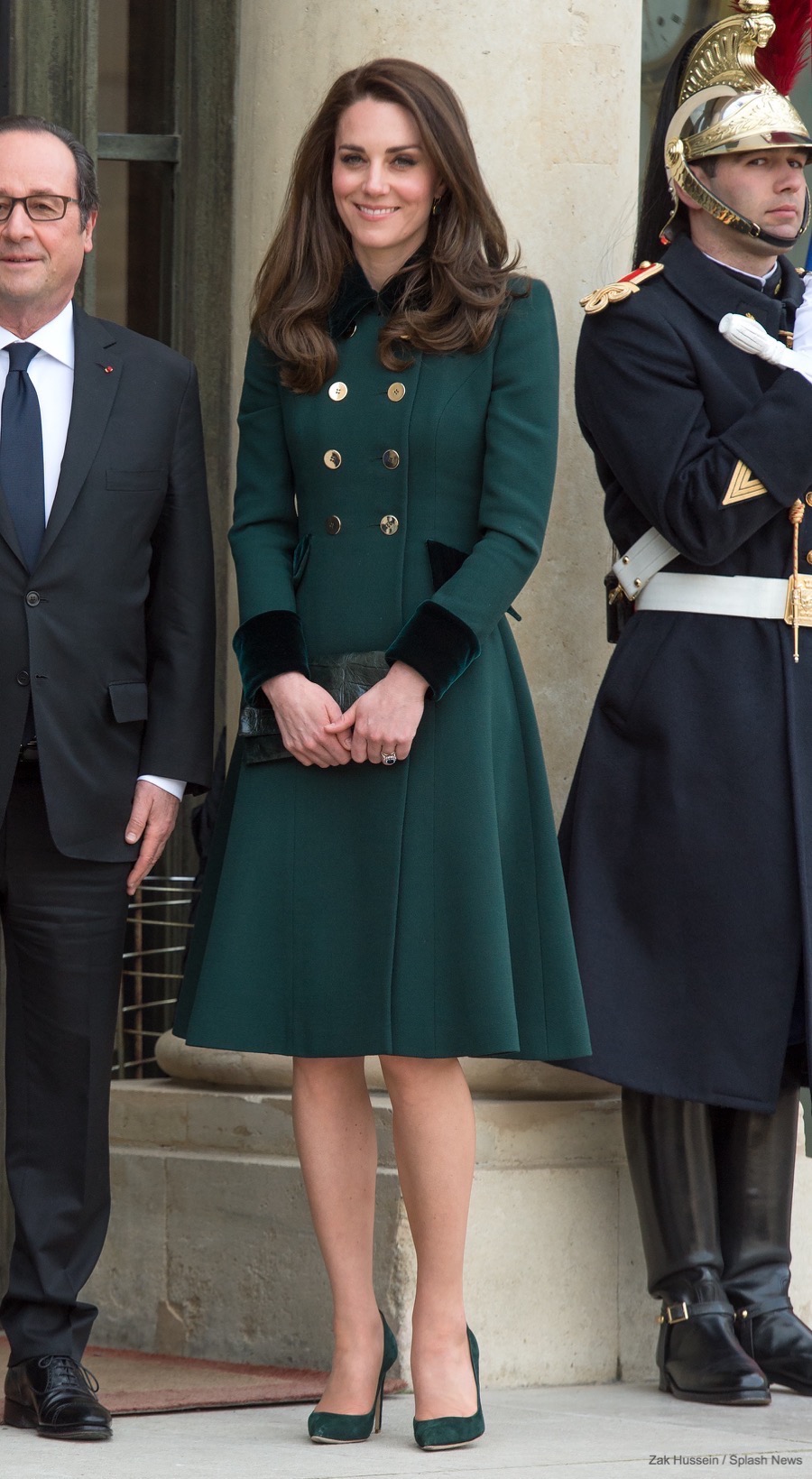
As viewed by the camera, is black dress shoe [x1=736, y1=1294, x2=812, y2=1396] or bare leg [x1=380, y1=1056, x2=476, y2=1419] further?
black dress shoe [x1=736, y1=1294, x2=812, y2=1396]

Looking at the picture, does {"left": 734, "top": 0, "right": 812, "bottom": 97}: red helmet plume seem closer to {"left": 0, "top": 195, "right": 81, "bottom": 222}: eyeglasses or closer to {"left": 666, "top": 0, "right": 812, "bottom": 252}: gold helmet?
{"left": 666, "top": 0, "right": 812, "bottom": 252}: gold helmet

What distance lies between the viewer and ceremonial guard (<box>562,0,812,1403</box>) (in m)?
4.26

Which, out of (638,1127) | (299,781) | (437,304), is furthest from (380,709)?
(638,1127)

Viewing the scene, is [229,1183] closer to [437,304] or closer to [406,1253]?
[406,1253]

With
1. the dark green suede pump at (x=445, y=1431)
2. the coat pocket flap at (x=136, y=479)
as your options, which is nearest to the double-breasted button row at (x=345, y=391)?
the coat pocket flap at (x=136, y=479)

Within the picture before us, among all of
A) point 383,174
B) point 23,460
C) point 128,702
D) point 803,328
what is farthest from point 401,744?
point 803,328

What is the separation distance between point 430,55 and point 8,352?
1.13 metres

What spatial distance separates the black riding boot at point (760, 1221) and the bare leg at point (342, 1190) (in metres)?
0.79

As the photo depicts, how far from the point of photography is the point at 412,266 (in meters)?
3.97

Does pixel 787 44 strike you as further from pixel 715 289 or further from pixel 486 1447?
pixel 486 1447

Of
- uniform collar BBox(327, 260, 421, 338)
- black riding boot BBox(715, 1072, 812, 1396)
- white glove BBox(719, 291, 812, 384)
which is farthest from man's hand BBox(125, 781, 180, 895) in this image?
white glove BBox(719, 291, 812, 384)

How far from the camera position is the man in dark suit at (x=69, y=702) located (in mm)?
3943

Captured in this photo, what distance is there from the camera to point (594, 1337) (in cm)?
452

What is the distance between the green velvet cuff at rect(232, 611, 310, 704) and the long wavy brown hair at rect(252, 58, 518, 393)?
0.41 metres
